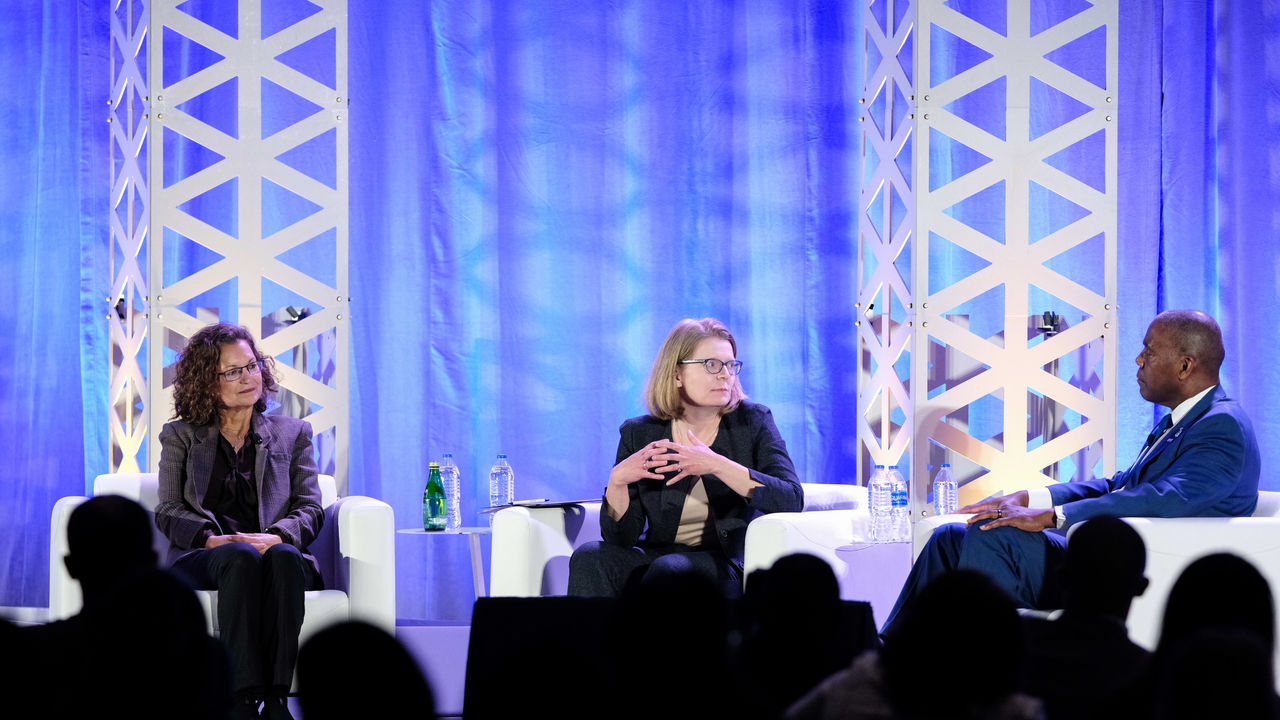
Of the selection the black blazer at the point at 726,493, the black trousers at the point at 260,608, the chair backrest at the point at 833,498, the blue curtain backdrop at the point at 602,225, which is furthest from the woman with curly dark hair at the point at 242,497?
the chair backrest at the point at 833,498

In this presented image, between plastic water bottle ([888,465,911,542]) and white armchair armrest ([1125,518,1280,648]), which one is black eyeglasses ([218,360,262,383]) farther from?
white armchair armrest ([1125,518,1280,648])

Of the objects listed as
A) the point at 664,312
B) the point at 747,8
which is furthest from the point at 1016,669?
the point at 747,8

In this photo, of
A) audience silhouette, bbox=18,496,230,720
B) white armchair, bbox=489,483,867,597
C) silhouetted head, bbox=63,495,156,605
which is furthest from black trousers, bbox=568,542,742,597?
audience silhouette, bbox=18,496,230,720

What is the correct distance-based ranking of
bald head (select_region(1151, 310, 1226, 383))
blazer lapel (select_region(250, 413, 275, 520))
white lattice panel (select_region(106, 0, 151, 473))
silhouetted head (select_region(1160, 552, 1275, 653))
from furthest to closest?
1. white lattice panel (select_region(106, 0, 151, 473))
2. blazer lapel (select_region(250, 413, 275, 520))
3. bald head (select_region(1151, 310, 1226, 383))
4. silhouetted head (select_region(1160, 552, 1275, 653))

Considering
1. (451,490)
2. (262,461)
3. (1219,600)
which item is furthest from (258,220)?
(1219,600)

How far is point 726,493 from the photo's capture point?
12.1ft

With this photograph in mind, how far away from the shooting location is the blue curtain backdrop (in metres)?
4.96

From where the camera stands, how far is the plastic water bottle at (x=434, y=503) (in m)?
4.13

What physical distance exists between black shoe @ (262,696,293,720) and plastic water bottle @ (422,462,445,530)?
935 mm

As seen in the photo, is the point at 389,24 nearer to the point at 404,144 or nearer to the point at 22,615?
the point at 404,144

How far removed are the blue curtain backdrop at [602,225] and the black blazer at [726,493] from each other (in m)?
1.18

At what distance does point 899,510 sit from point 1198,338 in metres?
1.06

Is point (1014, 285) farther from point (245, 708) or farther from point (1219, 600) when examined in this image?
point (245, 708)

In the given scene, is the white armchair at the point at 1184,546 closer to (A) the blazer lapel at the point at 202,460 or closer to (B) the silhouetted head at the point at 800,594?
(B) the silhouetted head at the point at 800,594
